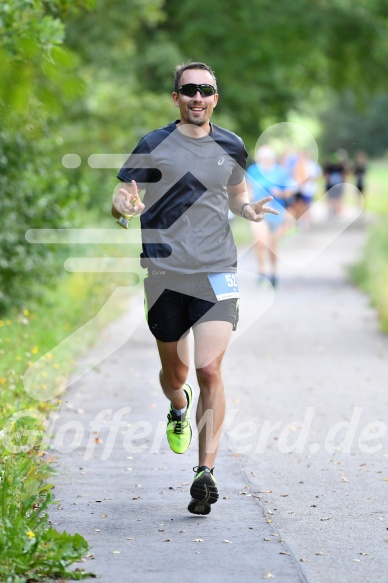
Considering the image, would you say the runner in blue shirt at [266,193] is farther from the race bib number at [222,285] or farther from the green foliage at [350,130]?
the green foliage at [350,130]

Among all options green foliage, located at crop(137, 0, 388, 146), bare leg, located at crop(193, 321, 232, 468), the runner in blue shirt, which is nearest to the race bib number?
bare leg, located at crop(193, 321, 232, 468)

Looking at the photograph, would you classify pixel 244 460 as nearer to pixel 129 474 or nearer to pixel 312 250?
pixel 129 474

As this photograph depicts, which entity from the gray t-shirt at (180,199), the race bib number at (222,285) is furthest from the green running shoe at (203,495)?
the gray t-shirt at (180,199)

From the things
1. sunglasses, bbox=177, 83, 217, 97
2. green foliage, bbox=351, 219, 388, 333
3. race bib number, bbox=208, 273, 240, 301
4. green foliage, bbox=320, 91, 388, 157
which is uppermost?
sunglasses, bbox=177, 83, 217, 97

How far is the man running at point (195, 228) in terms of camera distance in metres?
6.30

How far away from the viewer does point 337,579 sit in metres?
4.99

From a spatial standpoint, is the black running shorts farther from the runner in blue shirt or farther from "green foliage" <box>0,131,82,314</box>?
the runner in blue shirt

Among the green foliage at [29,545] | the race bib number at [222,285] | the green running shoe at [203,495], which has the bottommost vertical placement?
the green running shoe at [203,495]

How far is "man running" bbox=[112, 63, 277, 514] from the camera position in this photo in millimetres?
6301

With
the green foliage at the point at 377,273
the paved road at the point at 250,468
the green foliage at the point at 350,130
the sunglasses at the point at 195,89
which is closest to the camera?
the paved road at the point at 250,468

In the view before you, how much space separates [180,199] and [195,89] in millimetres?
553

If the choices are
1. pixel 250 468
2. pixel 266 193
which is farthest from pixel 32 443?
pixel 266 193

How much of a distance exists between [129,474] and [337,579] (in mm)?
2419

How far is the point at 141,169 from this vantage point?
20.8 feet
